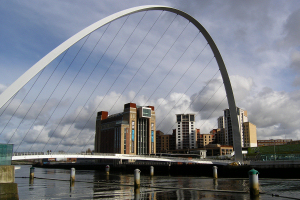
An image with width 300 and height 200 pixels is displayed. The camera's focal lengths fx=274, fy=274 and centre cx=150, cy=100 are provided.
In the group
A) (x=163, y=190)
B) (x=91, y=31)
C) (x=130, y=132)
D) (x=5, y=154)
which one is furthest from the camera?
(x=130, y=132)

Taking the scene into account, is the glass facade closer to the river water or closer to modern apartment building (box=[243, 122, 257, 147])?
the river water

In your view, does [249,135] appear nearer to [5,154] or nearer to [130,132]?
[130,132]

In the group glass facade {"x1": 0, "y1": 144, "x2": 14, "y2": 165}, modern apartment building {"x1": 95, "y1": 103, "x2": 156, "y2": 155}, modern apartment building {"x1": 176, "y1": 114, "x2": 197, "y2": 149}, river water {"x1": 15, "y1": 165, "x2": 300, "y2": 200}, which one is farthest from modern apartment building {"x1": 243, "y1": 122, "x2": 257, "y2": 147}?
glass facade {"x1": 0, "y1": 144, "x2": 14, "y2": 165}

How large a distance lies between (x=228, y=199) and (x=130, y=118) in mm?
110815

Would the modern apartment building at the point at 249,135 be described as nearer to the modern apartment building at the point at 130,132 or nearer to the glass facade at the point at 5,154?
the modern apartment building at the point at 130,132

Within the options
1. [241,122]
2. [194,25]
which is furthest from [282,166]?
[241,122]

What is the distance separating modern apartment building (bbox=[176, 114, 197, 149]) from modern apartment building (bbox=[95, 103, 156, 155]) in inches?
1475

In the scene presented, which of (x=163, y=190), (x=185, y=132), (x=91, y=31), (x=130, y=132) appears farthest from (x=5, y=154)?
(x=185, y=132)

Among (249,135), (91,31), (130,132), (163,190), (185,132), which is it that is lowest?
(163,190)

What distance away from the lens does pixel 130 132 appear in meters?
122

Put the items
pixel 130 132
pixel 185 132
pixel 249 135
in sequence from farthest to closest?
1. pixel 185 132
2. pixel 249 135
3. pixel 130 132

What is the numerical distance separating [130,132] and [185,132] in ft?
179

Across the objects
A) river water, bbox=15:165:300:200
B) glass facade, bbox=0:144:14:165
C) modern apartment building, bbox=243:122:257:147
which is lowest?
river water, bbox=15:165:300:200

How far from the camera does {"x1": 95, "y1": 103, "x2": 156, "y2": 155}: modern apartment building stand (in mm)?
119938
